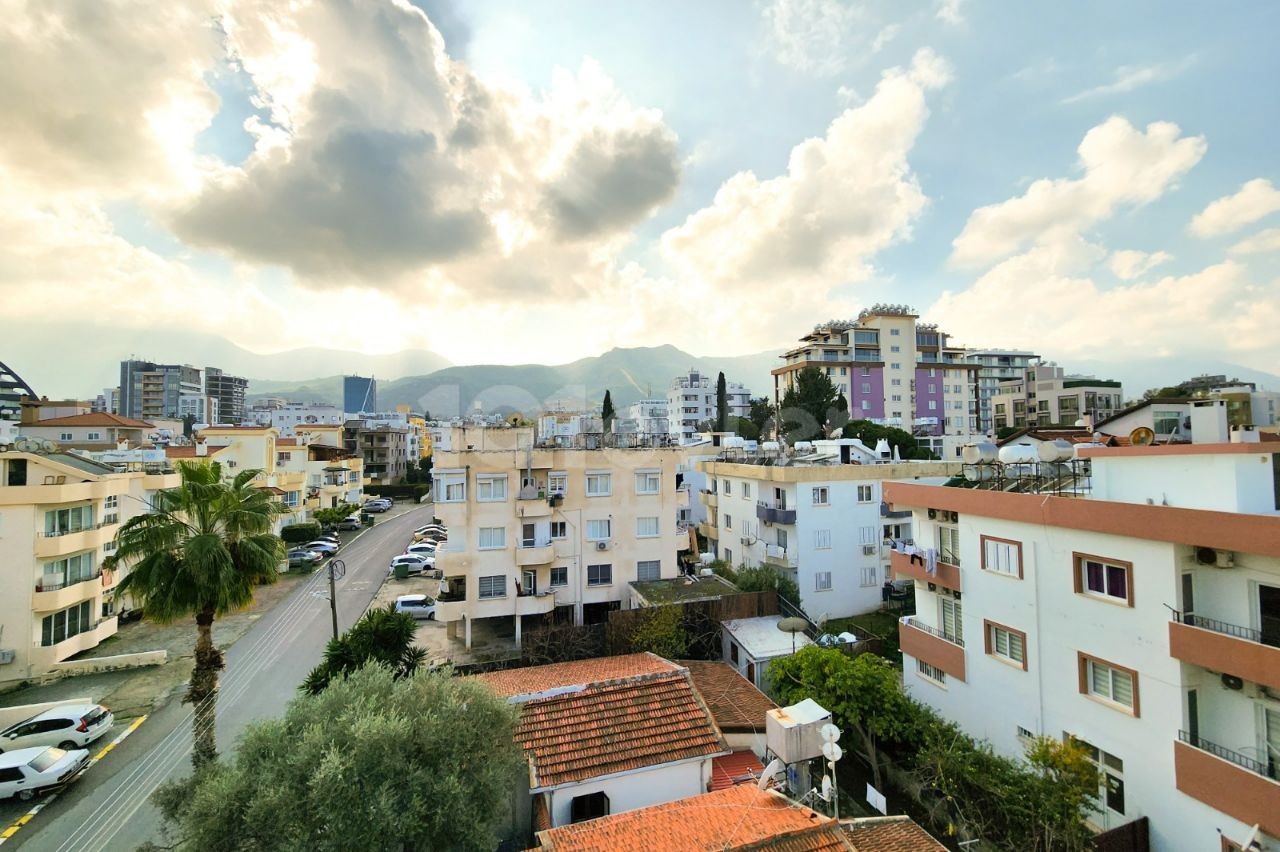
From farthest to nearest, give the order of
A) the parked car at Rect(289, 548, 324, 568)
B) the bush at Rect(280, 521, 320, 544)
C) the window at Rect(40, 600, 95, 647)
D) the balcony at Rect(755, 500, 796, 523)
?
1. the bush at Rect(280, 521, 320, 544)
2. the parked car at Rect(289, 548, 324, 568)
3. the balcony at Rect(755, 500, 796, 523)
4. the window at Rect(40, 600, 95, 647)

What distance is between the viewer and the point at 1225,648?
946 cm

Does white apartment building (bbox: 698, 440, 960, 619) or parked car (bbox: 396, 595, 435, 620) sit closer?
white apartment building (bbox: 698, 440, 960, 619)

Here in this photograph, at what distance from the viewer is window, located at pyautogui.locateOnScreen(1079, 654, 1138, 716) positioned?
11117 mm

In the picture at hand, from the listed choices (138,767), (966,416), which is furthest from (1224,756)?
(966,416)

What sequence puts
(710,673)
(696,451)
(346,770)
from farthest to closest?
(696,451), (710,673), (346,770)

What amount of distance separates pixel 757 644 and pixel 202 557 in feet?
57.8

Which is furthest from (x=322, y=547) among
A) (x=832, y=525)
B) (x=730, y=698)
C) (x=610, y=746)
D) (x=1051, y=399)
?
(x=1051, y=399)

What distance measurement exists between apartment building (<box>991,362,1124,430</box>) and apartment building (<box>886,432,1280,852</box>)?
217ft

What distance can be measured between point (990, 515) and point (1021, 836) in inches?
282

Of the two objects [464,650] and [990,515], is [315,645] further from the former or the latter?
[990,515]

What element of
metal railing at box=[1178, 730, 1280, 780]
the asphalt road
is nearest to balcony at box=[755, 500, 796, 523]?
metal railing at box=[1178, 730, 1280, 780]

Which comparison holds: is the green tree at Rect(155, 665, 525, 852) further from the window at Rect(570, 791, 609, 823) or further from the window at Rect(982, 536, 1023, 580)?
the window at Rect(982, 536, 1023, 580)

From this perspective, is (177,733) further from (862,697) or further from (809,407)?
(809,407)

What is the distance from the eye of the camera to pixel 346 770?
7895 mm
